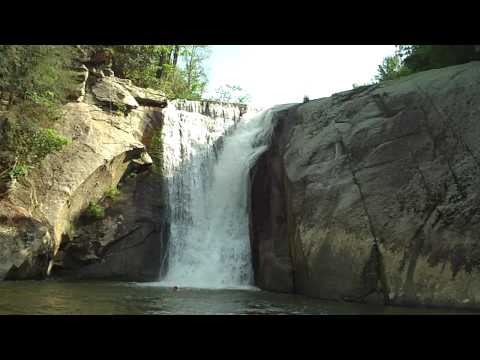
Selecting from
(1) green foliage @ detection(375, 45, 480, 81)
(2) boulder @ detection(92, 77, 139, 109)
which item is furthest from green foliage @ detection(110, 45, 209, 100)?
Result: (1) green foliage @ detection(375, 45, 480, 81)

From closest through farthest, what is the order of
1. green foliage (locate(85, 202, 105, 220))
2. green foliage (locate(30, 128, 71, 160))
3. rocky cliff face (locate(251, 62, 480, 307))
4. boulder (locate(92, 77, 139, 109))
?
1. rocky cliff face (locate(251, 62, 480, 307))
2. green foliage (locate(30, 128, 71, 160))
3. green foliage (locate(85, 202, 105, 220))
4. boulder (locate(92, 77, 139, 109))

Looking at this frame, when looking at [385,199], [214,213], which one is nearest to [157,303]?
[385,199]

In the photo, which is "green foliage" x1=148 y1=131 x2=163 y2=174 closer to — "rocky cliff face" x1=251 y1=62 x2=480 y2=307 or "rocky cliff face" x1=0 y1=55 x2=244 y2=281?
"rocky cliff face" x1=0 y1=55 x2=244 y2=281

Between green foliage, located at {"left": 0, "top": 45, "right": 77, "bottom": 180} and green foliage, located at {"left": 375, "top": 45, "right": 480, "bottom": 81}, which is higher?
green foliage, located at {"left": 375, "top": 45, "right": 480, "bottom": 81}

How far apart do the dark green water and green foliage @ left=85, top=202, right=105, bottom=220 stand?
4.27 m

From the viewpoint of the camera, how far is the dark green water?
8242 mm

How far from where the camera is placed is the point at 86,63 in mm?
18859

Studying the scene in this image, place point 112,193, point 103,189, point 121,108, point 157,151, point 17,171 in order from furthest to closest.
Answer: point 157,151 < point 121,108 < point 112,193 < point 103,189 < point 17,171

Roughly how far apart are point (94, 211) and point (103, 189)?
40.0 inches

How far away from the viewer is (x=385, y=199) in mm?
11297

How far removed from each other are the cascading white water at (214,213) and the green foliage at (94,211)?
8.87 feet

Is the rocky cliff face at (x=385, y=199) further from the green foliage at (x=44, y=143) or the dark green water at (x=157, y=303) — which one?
the green foliage at (x=44, y=143)

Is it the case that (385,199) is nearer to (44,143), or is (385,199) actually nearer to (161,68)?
(44,143)
